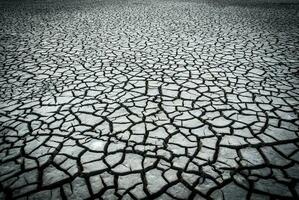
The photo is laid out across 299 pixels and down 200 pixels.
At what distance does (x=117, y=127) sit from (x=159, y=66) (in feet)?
5.76

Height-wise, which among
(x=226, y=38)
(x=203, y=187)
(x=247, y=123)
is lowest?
(x=203, y=187)

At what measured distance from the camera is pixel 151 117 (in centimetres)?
247

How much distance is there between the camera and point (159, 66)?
373 cm

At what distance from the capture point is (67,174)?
178 centimetres

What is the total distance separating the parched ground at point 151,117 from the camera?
1705 millimetres

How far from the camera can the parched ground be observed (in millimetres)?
1705

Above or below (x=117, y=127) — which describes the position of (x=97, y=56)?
above

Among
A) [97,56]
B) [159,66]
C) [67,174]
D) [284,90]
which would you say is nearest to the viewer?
[67,174]

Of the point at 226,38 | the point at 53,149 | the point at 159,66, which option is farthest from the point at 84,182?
the point at 226,38

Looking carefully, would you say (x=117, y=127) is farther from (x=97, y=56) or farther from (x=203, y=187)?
(x=97, y=56)

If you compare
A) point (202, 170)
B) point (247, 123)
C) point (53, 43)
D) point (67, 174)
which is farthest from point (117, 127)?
point (53, 43)

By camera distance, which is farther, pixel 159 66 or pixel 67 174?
pixel 159 66

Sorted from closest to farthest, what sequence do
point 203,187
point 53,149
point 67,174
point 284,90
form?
point 203,187 < point 67,174 < point 53,149 < point 284,90

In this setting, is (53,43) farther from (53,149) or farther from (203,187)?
(203,187)
